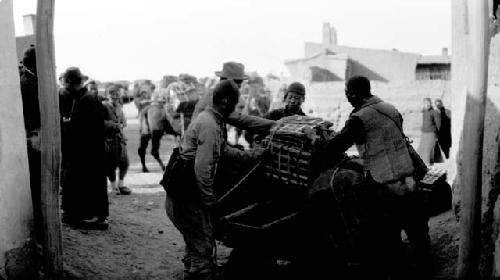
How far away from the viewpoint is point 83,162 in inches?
282

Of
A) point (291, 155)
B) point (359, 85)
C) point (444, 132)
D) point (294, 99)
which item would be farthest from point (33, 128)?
point (444, 132)

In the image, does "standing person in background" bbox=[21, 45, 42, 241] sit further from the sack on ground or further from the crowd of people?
the sack on ground

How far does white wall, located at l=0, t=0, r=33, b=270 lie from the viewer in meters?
4.77

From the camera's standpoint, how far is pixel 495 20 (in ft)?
15.3

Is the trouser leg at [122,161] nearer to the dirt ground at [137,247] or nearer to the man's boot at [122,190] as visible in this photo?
the man's boot at [122,190]

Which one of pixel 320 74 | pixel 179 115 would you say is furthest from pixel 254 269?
pixel 320 74

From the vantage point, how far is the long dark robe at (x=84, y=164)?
7.12 meters

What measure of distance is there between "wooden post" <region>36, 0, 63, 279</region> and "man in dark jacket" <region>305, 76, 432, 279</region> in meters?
2.31

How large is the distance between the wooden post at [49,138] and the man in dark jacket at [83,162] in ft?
6.21

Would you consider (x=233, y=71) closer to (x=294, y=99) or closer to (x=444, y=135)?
(x=294, y=99)

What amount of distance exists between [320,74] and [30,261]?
24.4m

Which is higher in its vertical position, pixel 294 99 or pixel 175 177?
pixel 294 99

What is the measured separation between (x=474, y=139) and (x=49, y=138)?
3.66 meters

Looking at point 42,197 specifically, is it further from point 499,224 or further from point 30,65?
point 499,224
